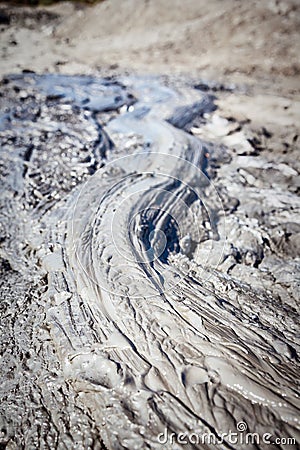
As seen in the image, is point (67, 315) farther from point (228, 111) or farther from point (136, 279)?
point (228, 111)

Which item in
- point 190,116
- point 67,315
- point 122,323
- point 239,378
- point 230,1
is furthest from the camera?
point 230,1

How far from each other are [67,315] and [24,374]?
1.30ft

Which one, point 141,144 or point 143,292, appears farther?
point 141,144

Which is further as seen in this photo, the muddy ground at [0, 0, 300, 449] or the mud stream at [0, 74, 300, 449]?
the muddy ground at [0, 0, 300, 449]

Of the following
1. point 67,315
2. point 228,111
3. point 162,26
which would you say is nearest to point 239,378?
point 67,315

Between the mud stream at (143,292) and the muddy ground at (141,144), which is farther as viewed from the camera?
the muddy ground at (141,144)

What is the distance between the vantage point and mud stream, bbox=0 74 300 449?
150 cm

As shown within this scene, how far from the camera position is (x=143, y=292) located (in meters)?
2.00

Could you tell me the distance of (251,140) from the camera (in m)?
4.18

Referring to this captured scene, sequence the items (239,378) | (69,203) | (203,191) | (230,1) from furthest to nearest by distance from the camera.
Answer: (230,1), (203,191), (69,203), (239,378)

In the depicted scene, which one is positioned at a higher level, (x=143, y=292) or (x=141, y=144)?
(x=141, y=144)

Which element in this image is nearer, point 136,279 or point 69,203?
point 136,279

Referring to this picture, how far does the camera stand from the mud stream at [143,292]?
150cm

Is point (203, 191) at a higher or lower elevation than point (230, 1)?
lower
